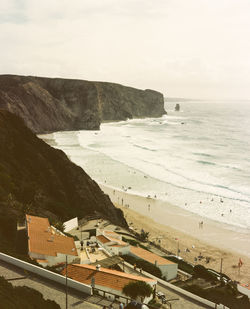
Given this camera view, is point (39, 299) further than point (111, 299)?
No

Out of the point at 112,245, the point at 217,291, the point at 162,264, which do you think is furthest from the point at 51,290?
the point at 217,291

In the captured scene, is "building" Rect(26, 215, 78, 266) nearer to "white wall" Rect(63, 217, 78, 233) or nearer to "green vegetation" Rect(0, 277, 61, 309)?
"green vegetation" Rect(0, 277, 61, 309)

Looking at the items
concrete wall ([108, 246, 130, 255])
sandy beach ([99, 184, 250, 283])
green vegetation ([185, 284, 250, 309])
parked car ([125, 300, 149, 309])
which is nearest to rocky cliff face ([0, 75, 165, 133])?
sandy beach ([99, 184, 250, 283])

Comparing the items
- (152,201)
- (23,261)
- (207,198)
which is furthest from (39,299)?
(207,198)

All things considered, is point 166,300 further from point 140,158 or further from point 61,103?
point 61,103

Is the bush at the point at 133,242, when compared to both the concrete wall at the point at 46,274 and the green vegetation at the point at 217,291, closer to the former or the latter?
the green vegetation at the point at 217,291
